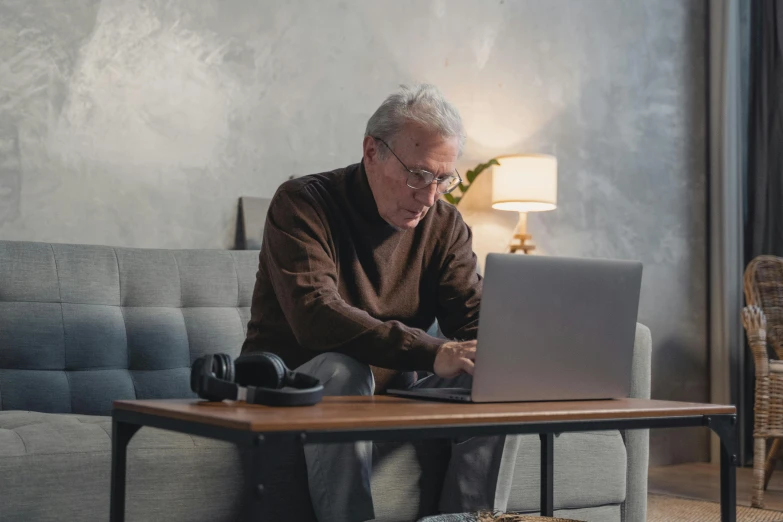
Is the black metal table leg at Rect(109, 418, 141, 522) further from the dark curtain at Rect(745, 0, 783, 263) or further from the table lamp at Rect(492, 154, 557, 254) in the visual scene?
the dark curtain at Rect(745, 0, 783, 263)

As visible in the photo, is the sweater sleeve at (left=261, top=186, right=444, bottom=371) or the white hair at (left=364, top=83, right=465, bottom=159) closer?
the sweater sleeve at (left=261, top=186, right=444, bottom=371)

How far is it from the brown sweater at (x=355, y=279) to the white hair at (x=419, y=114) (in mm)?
138

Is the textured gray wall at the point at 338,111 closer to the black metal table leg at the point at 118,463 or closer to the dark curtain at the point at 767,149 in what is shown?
the dark curtain at the point at 767,149

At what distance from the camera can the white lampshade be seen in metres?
3.36

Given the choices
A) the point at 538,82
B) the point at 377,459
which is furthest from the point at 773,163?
the point at 377,459

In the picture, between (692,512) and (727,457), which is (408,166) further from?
(692,512)

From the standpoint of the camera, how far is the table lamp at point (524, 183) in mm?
3361

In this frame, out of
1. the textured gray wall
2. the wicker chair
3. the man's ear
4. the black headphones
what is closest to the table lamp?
the textured gray wall

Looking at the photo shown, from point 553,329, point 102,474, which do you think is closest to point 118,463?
point 102,474

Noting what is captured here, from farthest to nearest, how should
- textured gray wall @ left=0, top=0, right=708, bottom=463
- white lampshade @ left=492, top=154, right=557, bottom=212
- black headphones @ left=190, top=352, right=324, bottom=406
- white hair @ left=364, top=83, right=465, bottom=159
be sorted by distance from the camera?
1. white lampshade @ left=492, top=154, right=557, bottom=212
2. textured gray wall @ left=0, top=0, right=708, bottom=463
3. white hair @ left=364, top=83, right=465, bottom=159
4. black headphones @ left=190, top=352, right=324, bottom=406

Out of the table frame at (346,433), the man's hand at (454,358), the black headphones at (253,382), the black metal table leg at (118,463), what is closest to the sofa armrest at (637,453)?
the table frame at (346,433)

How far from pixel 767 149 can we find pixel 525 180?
1.49 meters

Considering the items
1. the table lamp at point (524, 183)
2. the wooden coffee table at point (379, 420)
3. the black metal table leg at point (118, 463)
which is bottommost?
the black metal table leg at point (118, 463)

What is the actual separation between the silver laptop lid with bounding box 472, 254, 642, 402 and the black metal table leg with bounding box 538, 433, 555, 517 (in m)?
0.46
